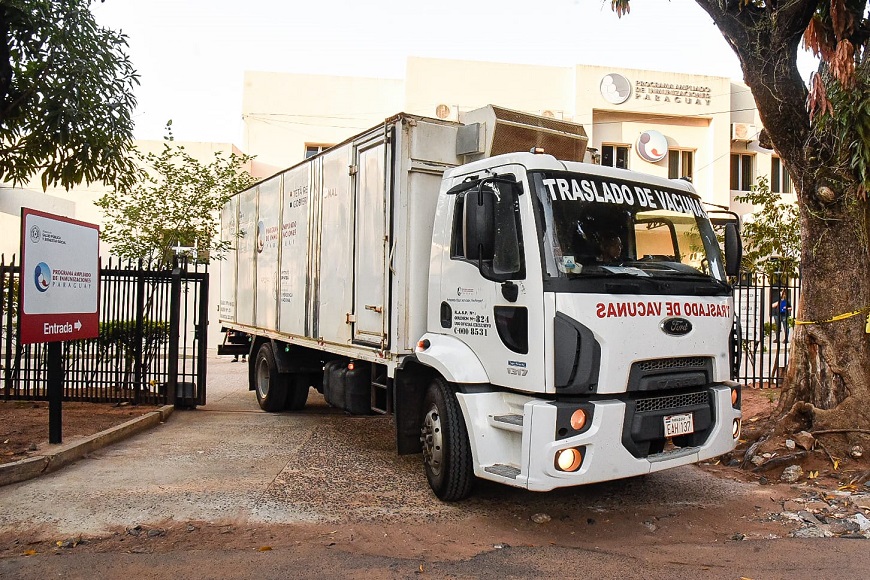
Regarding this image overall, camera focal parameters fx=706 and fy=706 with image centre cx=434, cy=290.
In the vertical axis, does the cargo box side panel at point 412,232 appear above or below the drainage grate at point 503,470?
above

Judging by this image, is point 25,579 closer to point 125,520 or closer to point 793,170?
point 125,520

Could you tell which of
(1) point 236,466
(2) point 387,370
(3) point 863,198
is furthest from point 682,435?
(1) point 236,466

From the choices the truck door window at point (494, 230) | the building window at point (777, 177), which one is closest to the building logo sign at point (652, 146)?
the building window at point (777, 177)

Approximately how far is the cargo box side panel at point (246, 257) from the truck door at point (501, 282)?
539cm

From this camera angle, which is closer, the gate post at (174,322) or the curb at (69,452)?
the curb at (69,452)

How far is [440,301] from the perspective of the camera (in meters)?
5.75

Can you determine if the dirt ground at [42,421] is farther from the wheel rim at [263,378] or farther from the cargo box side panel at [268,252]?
the cargo box side panel at [268,252]

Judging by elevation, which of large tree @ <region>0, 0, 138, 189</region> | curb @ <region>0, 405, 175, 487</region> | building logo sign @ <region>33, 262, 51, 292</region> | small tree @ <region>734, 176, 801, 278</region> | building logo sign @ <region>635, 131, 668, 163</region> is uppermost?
building logo sign @ <region>635, 131, 668, 163</region>

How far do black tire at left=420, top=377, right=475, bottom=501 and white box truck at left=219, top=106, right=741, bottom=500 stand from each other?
0.05ft

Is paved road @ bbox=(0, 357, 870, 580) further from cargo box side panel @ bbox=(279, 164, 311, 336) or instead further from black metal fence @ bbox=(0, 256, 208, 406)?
black metal fence @ bbox=(0, 256, 208, 406)

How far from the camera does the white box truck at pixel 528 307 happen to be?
15.4ft

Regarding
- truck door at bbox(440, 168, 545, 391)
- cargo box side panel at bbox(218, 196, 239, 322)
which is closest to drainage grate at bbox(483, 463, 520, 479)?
truck door at bbox(440, 168, 545, 391)

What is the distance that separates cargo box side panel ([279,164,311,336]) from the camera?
8203mm

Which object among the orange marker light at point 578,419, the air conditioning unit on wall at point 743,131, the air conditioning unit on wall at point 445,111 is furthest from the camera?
the air conditioning unit on wall at point 743,131
